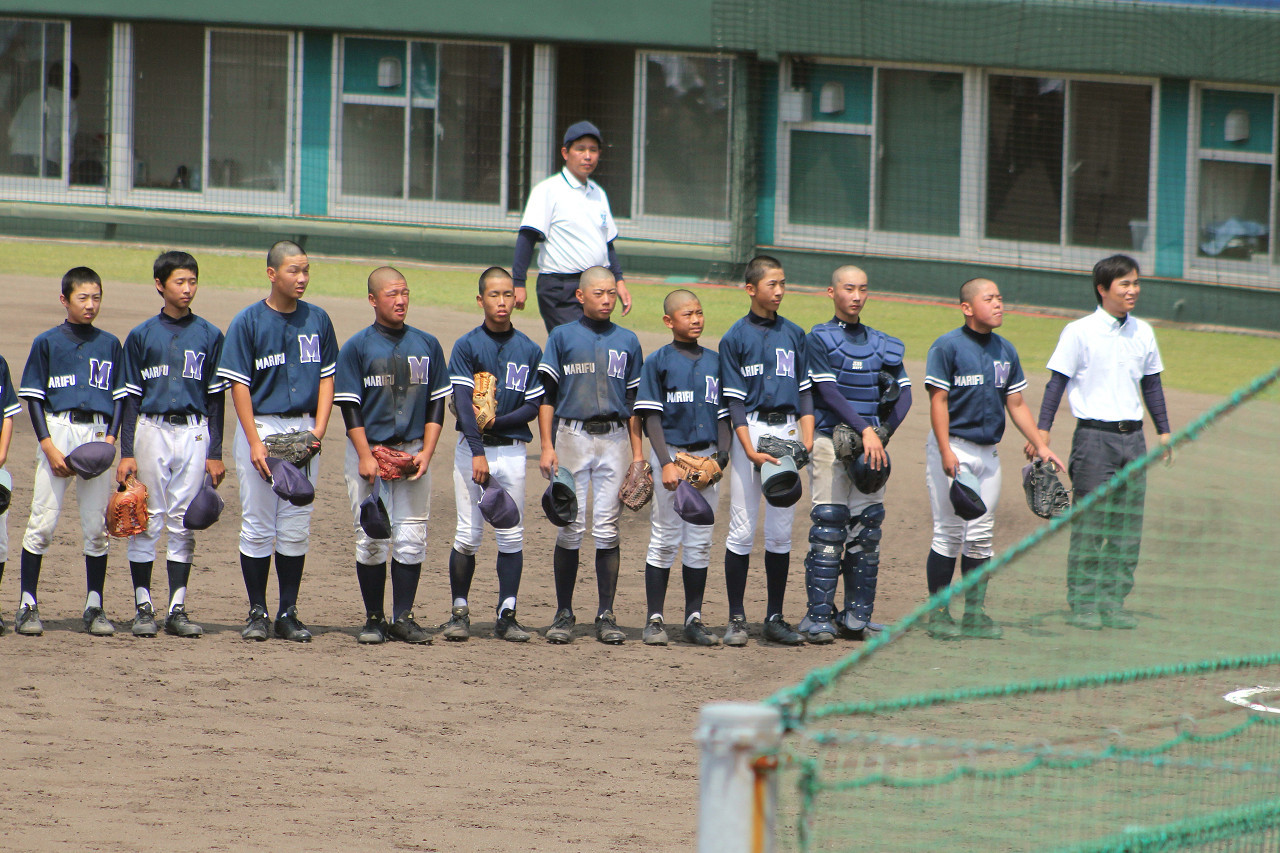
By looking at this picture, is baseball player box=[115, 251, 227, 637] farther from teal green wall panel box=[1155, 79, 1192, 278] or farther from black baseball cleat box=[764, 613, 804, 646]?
teal green wall panel box=[1155, 79, 1192, 278]

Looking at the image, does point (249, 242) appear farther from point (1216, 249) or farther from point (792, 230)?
point (1216, 249)

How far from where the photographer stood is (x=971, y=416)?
7.43m

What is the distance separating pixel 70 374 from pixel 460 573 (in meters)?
2.15

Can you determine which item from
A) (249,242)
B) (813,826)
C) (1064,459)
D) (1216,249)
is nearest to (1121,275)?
(1064,459)

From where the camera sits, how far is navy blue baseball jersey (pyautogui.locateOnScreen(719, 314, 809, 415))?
7320 millimetres

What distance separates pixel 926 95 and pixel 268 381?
12169mm

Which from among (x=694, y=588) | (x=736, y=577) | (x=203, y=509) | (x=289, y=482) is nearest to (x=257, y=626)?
(x=203, y=509)

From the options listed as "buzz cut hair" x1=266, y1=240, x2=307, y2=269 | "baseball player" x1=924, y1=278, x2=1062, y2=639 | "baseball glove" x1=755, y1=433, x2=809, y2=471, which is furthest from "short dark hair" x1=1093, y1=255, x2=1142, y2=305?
"buzz cut hair" x1=266, y1=240, x2=307, y2=269

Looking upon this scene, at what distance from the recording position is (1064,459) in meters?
10.8

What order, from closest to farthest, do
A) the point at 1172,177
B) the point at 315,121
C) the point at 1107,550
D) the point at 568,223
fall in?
the point at 1107,550, the point at 568,223, the point at 1172,177, the point at 315,121

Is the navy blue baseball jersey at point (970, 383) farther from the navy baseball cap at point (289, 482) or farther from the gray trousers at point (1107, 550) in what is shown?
the navy baseball cap at point (289, 482)

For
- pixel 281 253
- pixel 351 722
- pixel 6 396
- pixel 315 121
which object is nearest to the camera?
pixel 351 722

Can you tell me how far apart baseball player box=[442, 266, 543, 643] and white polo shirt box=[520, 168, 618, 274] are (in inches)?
69.3

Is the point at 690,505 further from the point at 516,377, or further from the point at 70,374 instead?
the point at 70,374
